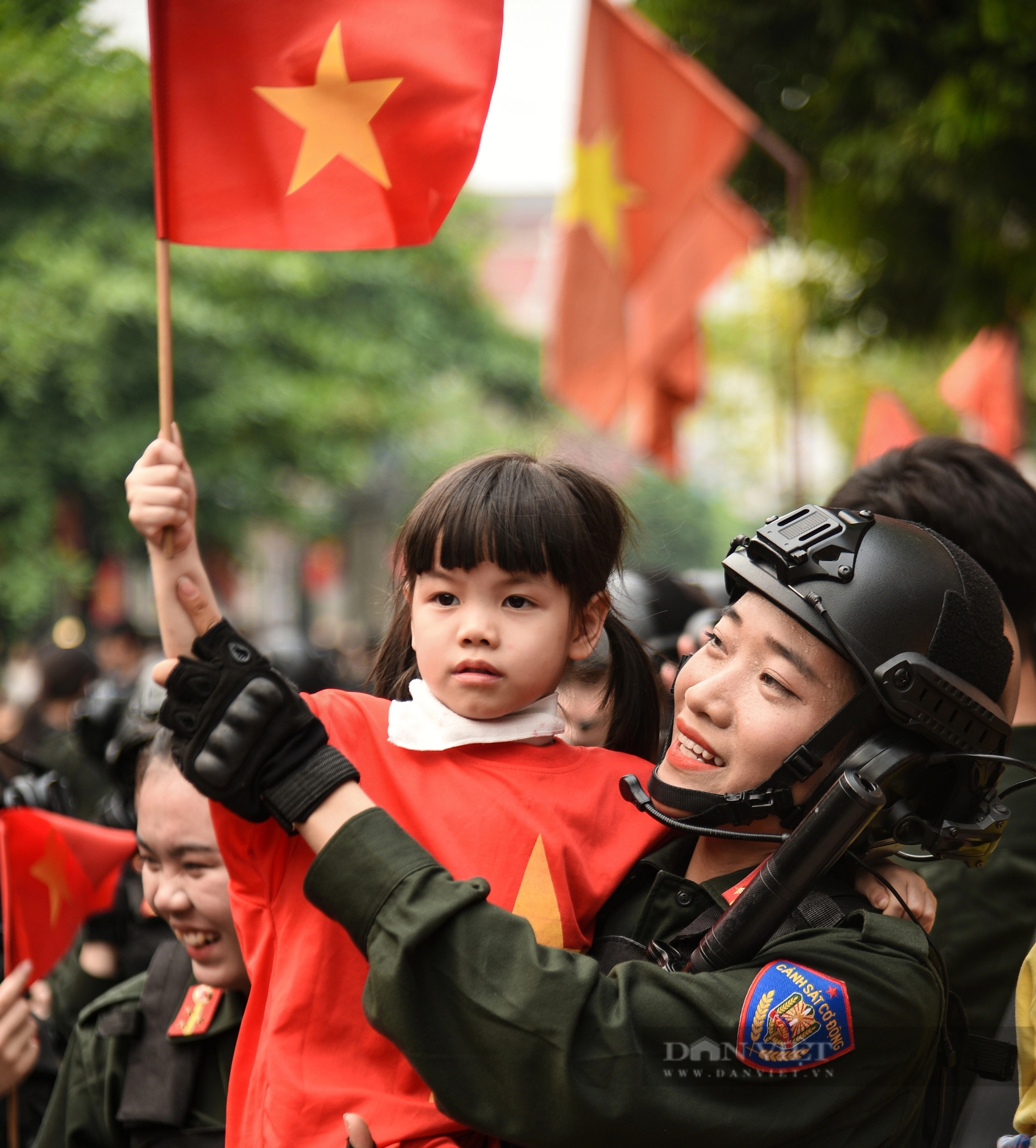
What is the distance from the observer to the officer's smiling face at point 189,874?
8.06 ft

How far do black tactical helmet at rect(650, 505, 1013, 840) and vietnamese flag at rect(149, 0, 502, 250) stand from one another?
1.04 m

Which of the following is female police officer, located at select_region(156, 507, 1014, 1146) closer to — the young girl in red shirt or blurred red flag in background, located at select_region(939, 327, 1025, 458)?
the young girl in red shirt

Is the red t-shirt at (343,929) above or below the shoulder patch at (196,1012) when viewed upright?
above

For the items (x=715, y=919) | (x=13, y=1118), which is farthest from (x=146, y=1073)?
(x=715, y=919)

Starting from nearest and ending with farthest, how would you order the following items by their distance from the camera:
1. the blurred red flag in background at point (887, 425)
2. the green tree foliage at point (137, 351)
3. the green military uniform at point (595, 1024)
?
1. the green military uniform at point (595, 1024)
2. the blurred red flag in background at point (887, 425)
3. the green tree foliage at point (137, 351)

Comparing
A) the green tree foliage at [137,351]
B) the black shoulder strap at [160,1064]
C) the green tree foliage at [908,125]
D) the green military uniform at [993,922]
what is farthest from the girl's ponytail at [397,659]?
the green tree foliage at [137,351]

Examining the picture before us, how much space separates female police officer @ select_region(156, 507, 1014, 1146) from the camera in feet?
5.34

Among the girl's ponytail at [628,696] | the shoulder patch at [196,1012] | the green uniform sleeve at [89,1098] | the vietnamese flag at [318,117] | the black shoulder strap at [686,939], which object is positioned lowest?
the green uniform sleeve at [89,1098]

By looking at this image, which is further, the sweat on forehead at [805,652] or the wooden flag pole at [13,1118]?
the wooden flag pole at [13,1118]

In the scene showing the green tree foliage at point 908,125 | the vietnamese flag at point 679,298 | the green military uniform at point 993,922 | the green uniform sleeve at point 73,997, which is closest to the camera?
the green military uniform at point 993,922

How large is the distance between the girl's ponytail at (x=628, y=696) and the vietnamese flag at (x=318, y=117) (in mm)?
870

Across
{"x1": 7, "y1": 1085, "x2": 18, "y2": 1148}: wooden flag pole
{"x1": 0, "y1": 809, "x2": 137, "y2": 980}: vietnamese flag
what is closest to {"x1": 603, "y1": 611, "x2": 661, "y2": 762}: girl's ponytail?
{"x1": 0, "y1": 809, "x2": 137, "y2": 980}: vietnamese flag

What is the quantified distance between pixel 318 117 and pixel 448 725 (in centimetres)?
118

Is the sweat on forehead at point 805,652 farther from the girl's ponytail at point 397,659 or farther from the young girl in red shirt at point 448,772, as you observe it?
the girl's ponytail at point 397,659
